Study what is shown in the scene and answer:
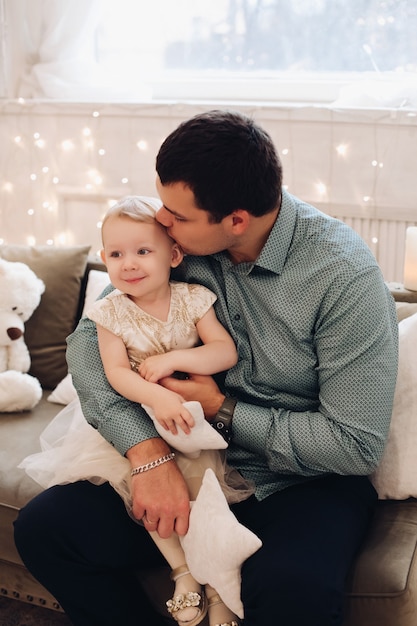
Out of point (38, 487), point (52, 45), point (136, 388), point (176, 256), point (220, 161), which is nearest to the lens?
point (220, 161)

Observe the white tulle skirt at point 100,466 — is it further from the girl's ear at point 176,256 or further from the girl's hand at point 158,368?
the girl's ear at point 176,256

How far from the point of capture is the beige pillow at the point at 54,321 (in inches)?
95.5

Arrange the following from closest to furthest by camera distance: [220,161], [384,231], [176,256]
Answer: [220,161] < [176,256] < [384,231]

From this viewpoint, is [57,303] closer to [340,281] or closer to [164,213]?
[164,213]

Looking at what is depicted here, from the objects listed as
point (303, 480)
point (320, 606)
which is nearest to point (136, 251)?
point (303, 480)

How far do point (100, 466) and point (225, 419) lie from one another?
0.29m

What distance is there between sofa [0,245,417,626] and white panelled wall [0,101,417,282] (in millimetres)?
612

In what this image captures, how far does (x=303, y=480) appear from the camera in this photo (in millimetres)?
1673

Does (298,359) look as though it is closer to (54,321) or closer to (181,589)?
(181,589)

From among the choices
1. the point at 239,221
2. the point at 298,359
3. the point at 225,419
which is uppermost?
the point at 239,221

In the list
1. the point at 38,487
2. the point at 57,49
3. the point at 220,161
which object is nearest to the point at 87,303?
the point at 38,487

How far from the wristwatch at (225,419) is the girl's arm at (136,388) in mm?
91

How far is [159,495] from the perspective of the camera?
5.18 ft

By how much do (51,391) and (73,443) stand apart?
2.22 ft
